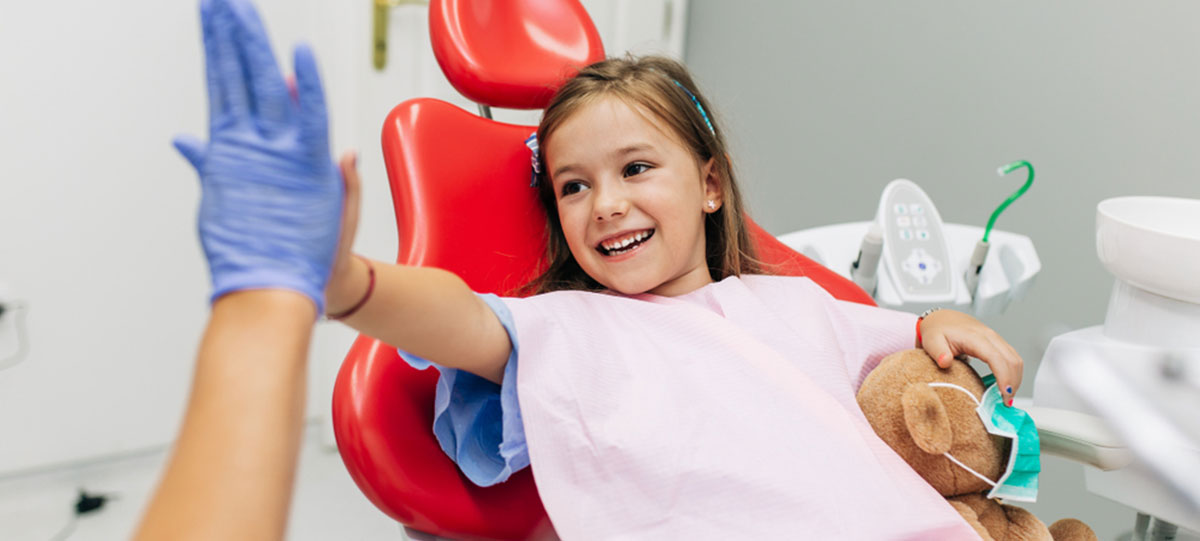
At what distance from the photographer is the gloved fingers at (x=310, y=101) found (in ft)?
1.59

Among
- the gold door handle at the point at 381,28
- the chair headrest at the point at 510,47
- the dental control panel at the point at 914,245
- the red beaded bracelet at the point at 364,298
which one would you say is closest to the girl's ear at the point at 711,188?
the chair headrest at the point at 510,47

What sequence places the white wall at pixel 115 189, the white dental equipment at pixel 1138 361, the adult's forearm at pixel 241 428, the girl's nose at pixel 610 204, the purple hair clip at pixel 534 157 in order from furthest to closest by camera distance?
the white wall at pixel 115 189 < the purple hair clip at pixel 534 157 < the girl's nose at pixel 610 204 < the white dental equipment at pixel 1138 361 < the adult's forearm at pixel 241 428

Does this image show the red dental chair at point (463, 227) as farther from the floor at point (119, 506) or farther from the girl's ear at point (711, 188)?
the floor at point (119, 506)

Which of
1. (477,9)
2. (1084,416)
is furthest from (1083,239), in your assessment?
(477,9)

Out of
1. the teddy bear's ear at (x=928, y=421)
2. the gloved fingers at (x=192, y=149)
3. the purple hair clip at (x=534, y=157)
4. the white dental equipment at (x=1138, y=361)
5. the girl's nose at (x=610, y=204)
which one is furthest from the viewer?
the purple hair clip at (x=534, y=157)

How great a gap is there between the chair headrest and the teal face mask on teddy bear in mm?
667

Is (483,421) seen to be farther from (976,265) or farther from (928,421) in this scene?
(976,265)

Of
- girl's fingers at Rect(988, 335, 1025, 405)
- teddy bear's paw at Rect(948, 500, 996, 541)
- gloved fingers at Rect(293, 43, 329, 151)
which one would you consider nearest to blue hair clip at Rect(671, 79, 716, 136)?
girl's fingers at Rect(988, 335, 1025, 405)

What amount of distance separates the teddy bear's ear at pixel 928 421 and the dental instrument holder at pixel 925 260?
0.51 metres

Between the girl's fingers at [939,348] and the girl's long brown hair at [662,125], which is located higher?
the girl's long brown hair at [662,125]

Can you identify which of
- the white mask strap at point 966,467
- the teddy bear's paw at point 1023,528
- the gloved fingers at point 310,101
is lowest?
the teddy bear's paw at point 1023,528

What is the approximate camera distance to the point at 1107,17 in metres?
1.39

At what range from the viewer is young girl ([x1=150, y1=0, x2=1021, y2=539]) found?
0.48m

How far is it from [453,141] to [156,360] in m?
1.18
